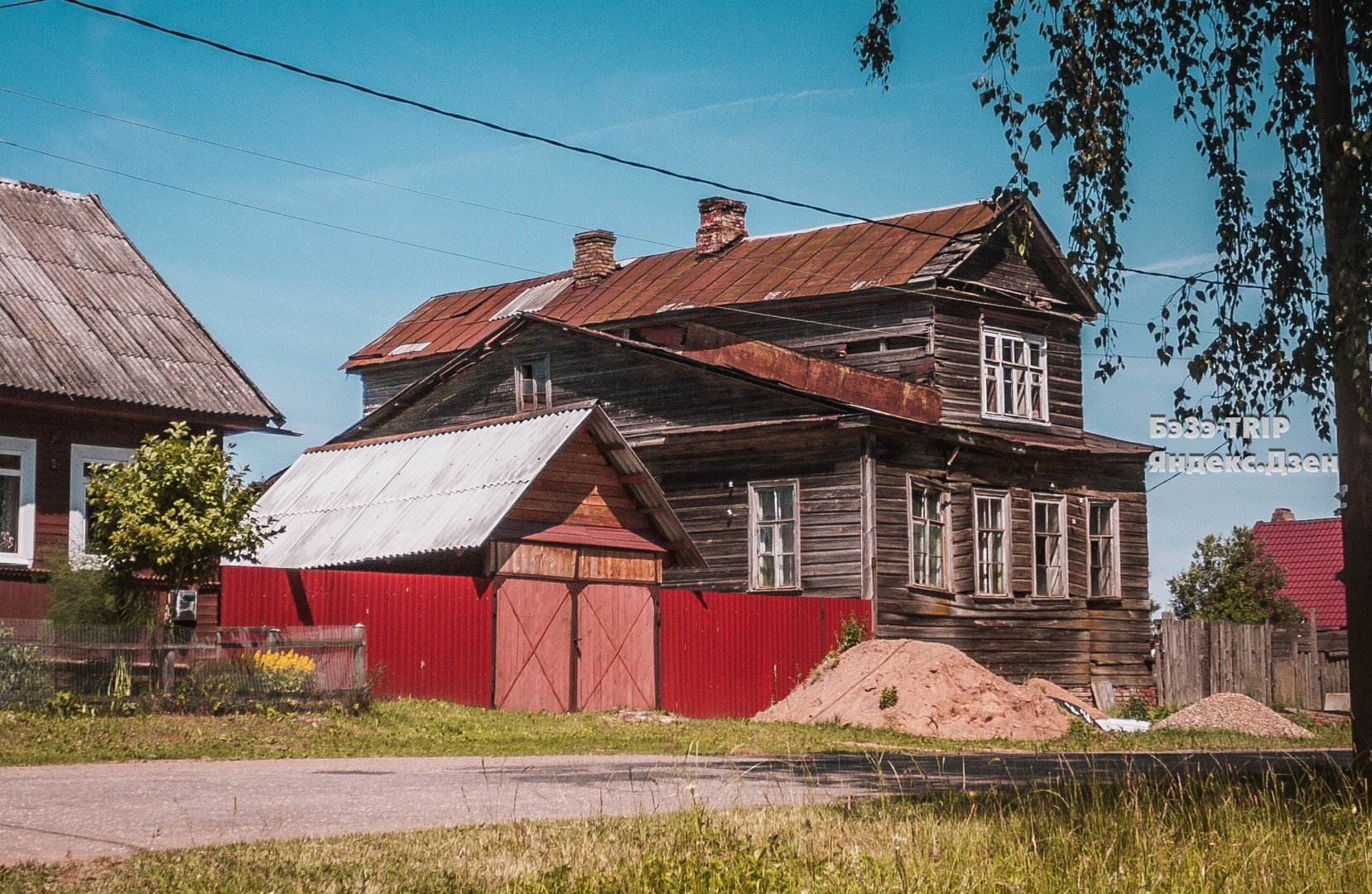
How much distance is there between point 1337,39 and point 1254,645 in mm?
24095

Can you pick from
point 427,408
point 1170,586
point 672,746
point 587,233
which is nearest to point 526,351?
point 427,408

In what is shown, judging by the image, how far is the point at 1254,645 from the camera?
34.7 metres

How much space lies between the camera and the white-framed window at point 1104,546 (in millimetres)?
34750

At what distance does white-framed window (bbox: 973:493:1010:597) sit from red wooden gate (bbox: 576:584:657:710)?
8.99 m

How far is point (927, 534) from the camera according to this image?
3106 centimetres

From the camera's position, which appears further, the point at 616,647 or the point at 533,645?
the point at 616,647

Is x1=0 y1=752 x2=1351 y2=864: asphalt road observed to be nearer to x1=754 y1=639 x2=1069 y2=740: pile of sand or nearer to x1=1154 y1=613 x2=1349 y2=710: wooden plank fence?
x1=754 y1=639 x2=1069 y2=740: pile of sand

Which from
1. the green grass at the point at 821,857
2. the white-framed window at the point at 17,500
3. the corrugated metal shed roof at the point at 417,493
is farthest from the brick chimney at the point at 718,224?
the green grass at the point at 821,857

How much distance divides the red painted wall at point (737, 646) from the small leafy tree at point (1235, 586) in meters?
19.3

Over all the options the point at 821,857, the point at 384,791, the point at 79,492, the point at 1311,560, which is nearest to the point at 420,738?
the point at 384,791

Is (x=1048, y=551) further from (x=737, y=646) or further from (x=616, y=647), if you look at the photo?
(x=616, y=647)

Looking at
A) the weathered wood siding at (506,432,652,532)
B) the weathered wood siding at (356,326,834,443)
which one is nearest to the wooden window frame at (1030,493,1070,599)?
the weathered wood siding at (356,326,834,443)

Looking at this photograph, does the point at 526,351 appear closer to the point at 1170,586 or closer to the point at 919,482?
the point at 919,482

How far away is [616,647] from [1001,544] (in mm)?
10756
